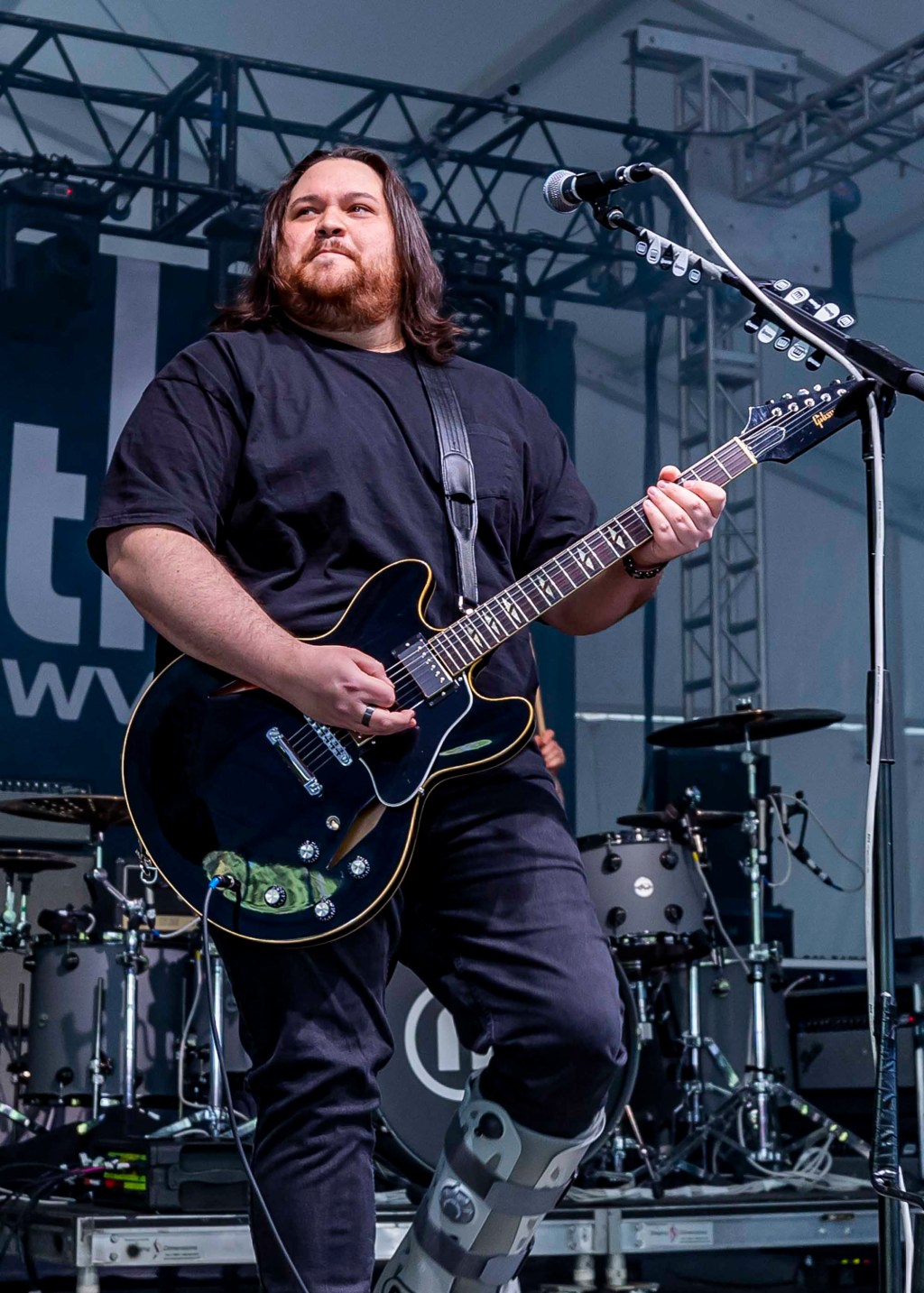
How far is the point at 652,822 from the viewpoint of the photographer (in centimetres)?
549

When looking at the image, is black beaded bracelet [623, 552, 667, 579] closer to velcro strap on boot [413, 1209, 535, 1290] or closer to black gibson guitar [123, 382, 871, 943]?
black gibson guitar [123, 382, 871, 943]

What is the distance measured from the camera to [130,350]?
274 inches

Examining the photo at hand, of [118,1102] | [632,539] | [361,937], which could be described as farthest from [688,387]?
[361,937]

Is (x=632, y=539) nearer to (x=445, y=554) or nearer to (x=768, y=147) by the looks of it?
(x=445, y=554)

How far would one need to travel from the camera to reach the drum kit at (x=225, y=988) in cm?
507

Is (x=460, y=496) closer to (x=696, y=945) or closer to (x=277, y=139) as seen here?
(x=696, y=945)

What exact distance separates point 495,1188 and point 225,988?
3.38 m

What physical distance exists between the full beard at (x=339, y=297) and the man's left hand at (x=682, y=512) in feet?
1.72

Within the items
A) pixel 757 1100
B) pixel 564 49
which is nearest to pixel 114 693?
pixel 757 1100

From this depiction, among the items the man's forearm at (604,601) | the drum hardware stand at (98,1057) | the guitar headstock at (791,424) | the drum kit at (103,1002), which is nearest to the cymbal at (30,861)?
the drum kit at (103,1002)

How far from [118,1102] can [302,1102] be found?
339cm

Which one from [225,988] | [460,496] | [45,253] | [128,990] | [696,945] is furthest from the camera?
[45,253]

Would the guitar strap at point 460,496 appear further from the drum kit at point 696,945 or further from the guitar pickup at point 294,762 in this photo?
the drum kit at point 696,945

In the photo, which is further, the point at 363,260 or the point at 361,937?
the point at 363,260
